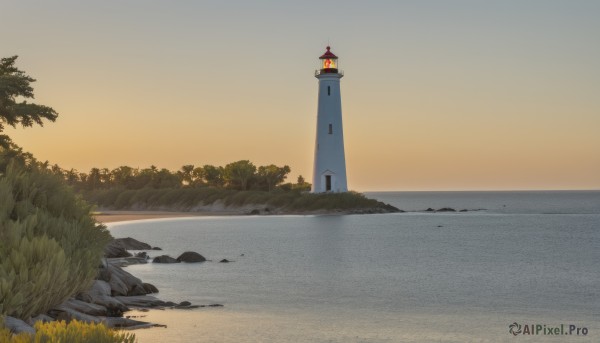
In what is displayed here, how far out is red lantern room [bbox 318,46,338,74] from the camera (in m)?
86.3

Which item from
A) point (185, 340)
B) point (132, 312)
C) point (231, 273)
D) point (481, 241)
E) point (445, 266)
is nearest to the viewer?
point (185, 340)

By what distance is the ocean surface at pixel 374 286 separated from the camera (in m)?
21.8

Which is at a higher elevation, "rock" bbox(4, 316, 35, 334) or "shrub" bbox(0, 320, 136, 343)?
"shrub" bbox(0, 320, 136, 343)

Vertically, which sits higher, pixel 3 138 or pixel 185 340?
pixel 3 138

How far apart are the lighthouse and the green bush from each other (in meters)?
56.7

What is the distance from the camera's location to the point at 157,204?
115 m

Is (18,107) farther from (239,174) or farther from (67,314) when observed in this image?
(239,174)

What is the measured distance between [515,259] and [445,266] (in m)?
6.90

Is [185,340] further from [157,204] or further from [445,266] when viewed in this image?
[157,204]

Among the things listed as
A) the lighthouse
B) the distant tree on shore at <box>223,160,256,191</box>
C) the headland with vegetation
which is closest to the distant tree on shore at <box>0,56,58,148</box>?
the headland with vegetation

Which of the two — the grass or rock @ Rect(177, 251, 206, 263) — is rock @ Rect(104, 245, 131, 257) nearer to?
rock @ Rect(177, 251, 206, 263)

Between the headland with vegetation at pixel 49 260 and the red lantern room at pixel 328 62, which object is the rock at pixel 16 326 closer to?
the headland with vegetation at pixel 49 260

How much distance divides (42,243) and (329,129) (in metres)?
67.8

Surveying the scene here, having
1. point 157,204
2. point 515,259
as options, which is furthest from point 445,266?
point 157,204
